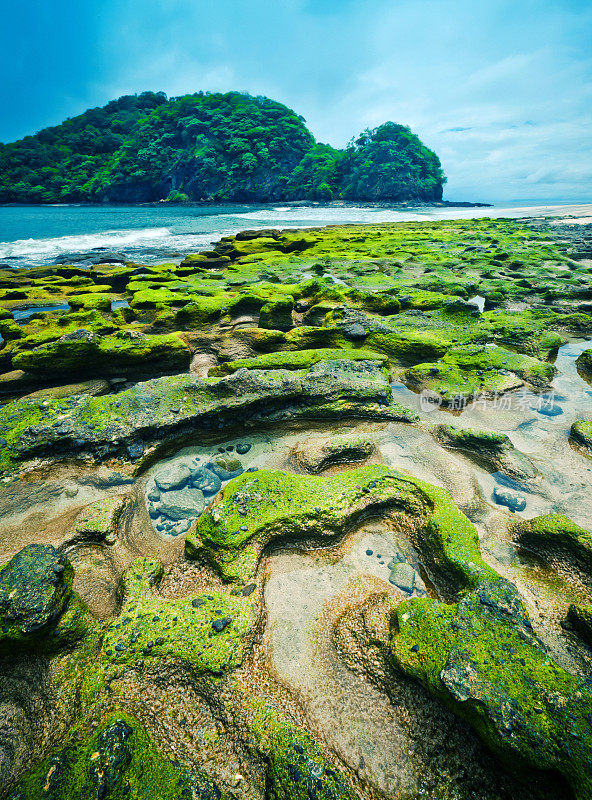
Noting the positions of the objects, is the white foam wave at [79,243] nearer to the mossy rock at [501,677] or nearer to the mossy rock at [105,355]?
the mossy rock at [105,355]

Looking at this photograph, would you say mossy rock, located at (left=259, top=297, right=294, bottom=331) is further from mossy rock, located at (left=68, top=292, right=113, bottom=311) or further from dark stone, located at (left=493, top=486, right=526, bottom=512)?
dark stone, located at (left=493, top=486, right=526, bottom=512)

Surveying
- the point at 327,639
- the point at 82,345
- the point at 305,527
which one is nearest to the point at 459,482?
the point at 305,527

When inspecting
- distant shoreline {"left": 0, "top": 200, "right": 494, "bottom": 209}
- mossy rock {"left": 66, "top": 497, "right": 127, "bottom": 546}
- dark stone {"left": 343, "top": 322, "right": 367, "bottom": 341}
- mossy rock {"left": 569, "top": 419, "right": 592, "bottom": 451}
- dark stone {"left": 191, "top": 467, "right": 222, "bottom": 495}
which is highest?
distant shoreline {"left": 0, "top": 200, "right": 494, "bottom": 209}

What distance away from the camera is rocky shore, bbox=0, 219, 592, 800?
6.86ft

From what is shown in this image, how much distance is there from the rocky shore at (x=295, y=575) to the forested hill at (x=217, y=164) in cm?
8879

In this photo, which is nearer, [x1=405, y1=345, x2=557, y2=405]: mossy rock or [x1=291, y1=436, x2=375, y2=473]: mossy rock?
[x1=291, y1=436, x2=375, y2=473]: mossy rock

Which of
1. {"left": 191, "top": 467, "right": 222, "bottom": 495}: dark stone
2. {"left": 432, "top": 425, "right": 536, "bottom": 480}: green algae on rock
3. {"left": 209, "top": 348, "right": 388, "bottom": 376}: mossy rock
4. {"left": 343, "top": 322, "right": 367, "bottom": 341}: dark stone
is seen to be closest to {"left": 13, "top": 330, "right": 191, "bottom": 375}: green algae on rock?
{"left": 209, "top": 348, "right": 388, "bottom": 376}: mossy rock

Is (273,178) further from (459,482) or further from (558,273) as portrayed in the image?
(459,482)

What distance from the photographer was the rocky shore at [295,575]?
2.09 meters

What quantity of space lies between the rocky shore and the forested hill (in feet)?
291

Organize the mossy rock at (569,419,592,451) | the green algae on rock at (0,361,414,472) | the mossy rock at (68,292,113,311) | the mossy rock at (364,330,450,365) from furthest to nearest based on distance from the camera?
the mossy rock at (68,292,113,311), the mossy rock at (364,330,450,365), the mossy rock at (569,419,592,451), the green algae on rock at (0,361,414,472)

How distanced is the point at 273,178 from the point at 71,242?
7089 cm

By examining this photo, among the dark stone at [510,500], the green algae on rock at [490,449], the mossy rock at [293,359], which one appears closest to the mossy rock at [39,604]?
the mossy rock at [293,359]

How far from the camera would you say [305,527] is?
355cm
